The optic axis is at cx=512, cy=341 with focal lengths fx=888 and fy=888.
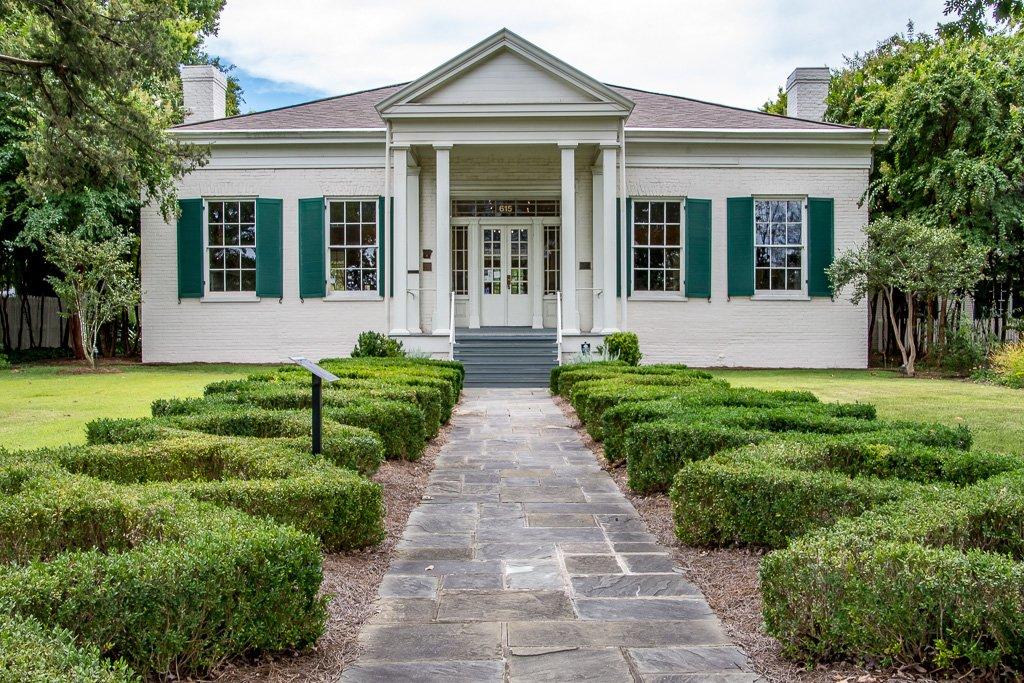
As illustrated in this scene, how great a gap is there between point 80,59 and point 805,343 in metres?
13.8

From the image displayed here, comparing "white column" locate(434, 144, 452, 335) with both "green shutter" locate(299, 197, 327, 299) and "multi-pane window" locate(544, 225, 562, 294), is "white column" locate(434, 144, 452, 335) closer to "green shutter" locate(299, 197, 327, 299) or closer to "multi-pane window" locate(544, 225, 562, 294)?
"green shutter" locate(299, 197, 327, 299)

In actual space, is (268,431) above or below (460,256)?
below

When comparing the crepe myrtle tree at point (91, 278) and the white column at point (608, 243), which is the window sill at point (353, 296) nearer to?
the crepe myrtle tree at point (91, 278)

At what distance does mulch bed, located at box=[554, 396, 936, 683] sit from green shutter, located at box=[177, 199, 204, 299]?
1435 centimetres

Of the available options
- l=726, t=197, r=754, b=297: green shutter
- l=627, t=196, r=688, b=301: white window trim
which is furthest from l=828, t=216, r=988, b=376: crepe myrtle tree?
l=627, t=196, r=688, b=301: white window trim

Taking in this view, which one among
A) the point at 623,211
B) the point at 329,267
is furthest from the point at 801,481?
the point at 329,267

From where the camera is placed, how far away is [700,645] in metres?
3.28

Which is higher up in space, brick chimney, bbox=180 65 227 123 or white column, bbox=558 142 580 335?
brick chimney, bbox=180 65 227 123

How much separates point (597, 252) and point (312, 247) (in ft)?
18.6

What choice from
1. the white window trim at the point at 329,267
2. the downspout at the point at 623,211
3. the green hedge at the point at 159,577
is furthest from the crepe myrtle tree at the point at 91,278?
the green hedge at the point at 159,577

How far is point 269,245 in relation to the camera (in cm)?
1783

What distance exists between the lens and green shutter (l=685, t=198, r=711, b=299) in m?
17.7

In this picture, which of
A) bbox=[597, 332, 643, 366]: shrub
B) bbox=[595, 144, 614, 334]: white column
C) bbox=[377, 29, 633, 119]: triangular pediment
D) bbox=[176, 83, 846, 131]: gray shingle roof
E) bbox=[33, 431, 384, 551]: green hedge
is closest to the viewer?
bbox=[33, 431, 384, 551]: green hedge

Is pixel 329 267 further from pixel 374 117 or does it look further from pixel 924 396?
pixel 924 396
